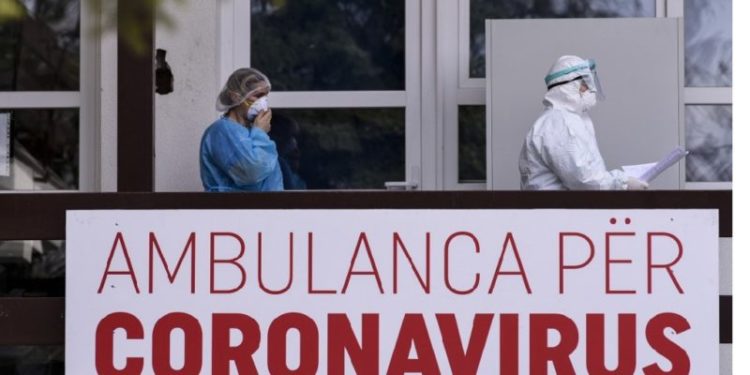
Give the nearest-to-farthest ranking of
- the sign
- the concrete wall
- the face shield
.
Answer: the sign → the face shield → the concrete wall

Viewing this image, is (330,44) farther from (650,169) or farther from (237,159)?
(650,169)

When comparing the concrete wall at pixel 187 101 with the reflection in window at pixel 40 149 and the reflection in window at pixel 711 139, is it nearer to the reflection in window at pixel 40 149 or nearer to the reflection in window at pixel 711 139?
the reflection in window at pixel 40 149

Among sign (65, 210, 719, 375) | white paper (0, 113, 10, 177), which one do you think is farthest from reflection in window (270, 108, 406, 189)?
sign (65, 210, 719, 375)

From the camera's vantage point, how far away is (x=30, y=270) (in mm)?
6836

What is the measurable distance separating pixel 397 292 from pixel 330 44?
6.45ft

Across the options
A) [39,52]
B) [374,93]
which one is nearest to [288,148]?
[374,93]

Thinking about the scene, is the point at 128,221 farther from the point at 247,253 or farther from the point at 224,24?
the point at 224,24

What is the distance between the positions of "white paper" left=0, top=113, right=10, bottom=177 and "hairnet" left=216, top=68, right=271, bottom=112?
1438 mm

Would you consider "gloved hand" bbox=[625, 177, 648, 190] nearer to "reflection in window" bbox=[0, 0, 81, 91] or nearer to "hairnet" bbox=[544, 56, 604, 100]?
"hairnet" bbox=[544, 56, 604, 100]

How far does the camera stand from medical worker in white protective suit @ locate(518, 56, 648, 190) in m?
5.84

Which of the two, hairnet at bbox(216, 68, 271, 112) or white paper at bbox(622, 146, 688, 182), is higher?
hairnet at bbox(216, 68, 271, 112)

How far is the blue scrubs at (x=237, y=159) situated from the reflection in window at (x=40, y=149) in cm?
117

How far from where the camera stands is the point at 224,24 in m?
6.94

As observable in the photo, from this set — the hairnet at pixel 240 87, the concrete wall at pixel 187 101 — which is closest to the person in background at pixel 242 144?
the hairnet at pixel 240 87
